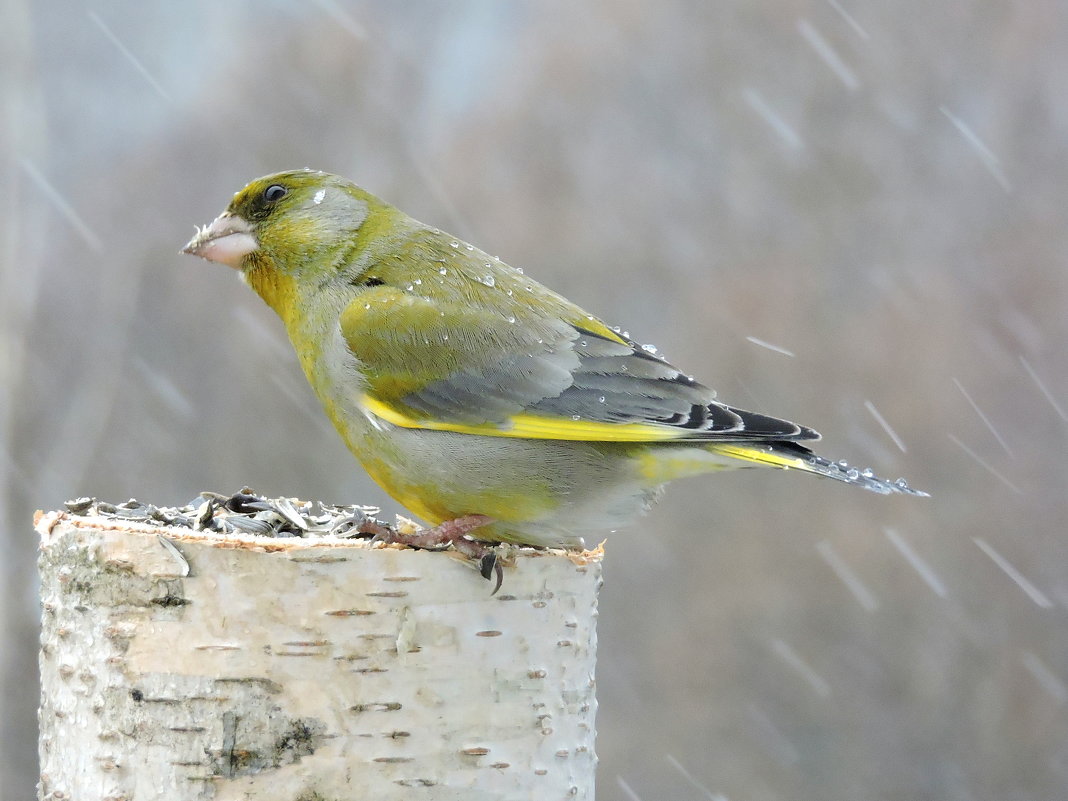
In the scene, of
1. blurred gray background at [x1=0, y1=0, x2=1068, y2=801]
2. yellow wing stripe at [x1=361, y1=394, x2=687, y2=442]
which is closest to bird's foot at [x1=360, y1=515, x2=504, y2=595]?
yellow wing stripe at [x1=361, y1=394, x2=687, y2=442]

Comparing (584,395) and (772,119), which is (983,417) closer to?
(772,119)

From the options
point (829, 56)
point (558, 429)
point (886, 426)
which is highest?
point (829, 56)

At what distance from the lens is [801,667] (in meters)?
9.87

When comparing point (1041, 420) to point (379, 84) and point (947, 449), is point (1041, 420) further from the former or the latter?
point (379, 84)

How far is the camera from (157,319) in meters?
9.73

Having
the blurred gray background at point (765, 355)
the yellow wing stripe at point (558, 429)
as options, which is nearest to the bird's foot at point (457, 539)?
the yellow wing stripe at point (558, 429)

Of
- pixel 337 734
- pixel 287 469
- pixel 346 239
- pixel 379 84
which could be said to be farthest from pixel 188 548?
pixel 379 84

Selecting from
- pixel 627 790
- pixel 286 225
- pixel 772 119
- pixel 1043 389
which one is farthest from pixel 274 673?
pixel 772 119

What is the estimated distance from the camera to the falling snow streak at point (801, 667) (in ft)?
32.3

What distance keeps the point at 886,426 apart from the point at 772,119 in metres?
3.05

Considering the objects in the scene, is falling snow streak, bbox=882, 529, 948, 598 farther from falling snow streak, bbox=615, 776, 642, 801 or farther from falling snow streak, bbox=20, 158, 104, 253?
falling snow streak, bbox=20, 158, 104, 253

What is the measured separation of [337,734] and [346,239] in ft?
4.73

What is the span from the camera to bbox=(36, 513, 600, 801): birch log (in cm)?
211

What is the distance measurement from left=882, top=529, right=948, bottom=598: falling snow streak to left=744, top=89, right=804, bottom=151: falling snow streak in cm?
351
